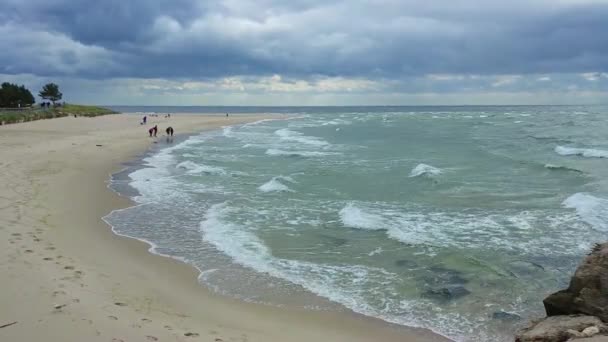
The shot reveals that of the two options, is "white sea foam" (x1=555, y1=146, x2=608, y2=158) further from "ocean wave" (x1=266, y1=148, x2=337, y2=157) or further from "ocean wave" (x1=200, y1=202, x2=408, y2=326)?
"ocean wave" (x1=200, y1=202, x2=408, y2=326)

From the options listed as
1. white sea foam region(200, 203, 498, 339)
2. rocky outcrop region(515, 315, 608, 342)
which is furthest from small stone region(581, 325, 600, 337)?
white sea foam region(200, 203, 498, 339)

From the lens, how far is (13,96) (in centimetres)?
7138

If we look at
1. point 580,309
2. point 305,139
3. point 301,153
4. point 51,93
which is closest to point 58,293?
point 580,309

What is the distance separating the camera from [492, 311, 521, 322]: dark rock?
8.42 metres

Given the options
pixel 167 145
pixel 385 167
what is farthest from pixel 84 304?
pixel 167 145

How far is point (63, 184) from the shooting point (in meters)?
19.7

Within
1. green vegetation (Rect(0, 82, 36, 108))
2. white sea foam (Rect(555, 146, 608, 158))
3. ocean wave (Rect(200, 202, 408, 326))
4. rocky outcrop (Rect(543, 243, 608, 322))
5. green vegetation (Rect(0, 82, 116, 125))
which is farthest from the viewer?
green vegetation (Rect(0, 82, 36, 108))

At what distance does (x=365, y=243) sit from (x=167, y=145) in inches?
1236

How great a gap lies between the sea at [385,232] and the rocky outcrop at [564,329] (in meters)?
1.26

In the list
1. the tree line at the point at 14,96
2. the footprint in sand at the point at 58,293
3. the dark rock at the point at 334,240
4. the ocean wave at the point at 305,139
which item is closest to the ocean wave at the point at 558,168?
the dark rock at the point at 334,240

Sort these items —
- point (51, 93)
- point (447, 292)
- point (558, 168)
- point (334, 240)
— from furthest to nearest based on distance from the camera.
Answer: point (51, 93), point (558, 168), point (334, 240), point (447, 292)

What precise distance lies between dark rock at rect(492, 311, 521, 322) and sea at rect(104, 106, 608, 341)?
0.06 ft

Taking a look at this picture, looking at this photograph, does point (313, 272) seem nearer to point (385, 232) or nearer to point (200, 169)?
point (385, 232)

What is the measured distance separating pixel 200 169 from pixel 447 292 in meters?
18.6
